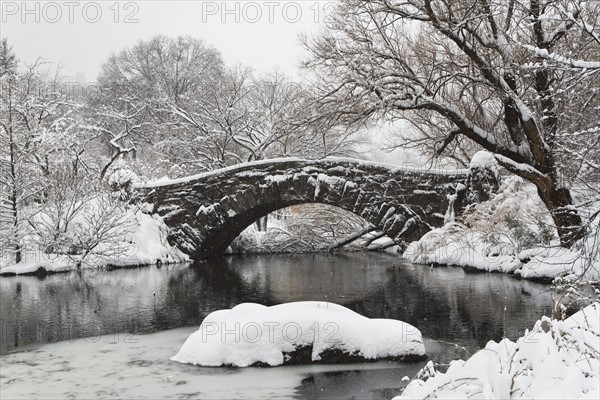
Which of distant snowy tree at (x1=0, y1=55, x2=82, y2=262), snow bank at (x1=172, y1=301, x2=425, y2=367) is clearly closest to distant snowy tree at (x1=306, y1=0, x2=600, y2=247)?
snow bank at (x1=172, y1=301, x2=425, y2=367)

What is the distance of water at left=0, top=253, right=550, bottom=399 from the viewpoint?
6.06 m

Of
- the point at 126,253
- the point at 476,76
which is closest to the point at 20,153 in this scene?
the point at 126,253

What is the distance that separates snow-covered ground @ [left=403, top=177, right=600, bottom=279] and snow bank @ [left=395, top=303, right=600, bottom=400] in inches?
362

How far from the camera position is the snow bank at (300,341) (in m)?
6.70

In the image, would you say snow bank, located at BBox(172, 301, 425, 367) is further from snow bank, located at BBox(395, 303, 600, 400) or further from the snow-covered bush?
the snow-covered bush

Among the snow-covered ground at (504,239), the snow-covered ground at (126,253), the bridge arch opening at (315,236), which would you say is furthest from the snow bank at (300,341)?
the bridge arch opening at (315,236)

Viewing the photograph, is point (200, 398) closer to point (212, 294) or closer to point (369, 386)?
point (369, 386)

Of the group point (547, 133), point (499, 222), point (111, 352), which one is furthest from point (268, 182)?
point (111, 352)

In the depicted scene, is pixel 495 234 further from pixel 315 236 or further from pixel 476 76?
pixel 315 236

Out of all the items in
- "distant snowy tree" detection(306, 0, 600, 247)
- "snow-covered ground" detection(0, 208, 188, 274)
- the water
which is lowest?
the water

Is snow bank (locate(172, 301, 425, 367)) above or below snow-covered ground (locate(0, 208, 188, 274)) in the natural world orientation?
below

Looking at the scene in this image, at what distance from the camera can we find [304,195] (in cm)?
1734

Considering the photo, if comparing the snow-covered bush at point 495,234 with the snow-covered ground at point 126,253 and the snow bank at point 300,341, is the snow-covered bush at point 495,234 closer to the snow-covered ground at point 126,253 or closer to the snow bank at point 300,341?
the snow bank at point 300,341

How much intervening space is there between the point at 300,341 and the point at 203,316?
344 centimetres
